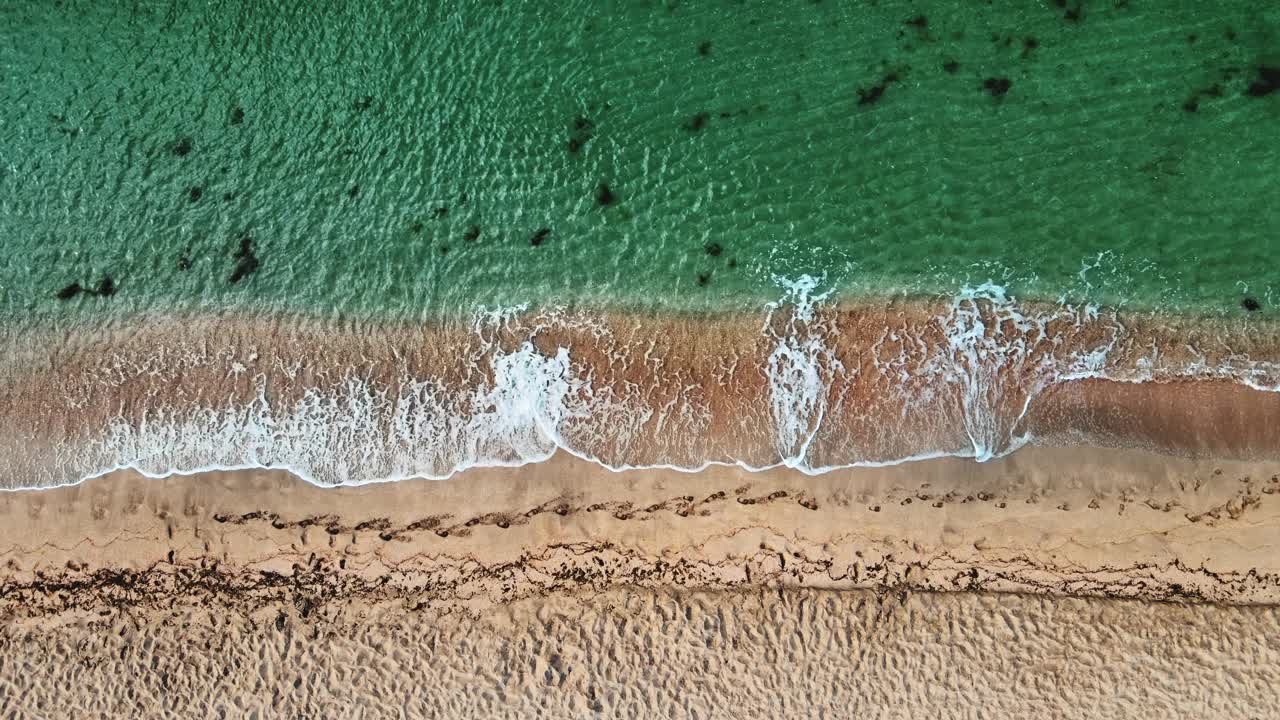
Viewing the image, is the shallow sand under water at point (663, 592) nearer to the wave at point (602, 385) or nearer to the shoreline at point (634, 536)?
the shoreline at point (634, 536)

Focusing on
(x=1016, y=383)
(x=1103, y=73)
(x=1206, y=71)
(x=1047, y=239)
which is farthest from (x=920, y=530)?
(x=1206, y=71)

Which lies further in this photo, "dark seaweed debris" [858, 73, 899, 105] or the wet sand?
"dark seaweed debris" [858, 73, 899, 105]

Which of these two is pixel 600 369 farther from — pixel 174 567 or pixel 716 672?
pixel 174 567

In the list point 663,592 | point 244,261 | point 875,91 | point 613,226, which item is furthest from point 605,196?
point 663,592

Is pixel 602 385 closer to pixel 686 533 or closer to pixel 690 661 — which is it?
pixel 686 533

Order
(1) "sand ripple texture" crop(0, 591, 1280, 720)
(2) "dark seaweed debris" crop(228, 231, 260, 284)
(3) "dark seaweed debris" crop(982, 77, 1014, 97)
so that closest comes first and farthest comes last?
1. (1) "sand ripple texture" crop(0, 591, 1280, 720)
2. (3) "dark seaweed debris" crop(982, 77, 1014, 97)
3. (2) "dark seaweed debris" crop(228, 231, 260, 284)

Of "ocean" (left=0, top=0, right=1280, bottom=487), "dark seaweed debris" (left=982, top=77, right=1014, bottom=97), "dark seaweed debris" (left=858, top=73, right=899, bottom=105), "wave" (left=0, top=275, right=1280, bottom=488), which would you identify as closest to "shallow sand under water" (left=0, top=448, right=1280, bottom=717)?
"wave" (left=0, top=275, right=1280, bottom=488)

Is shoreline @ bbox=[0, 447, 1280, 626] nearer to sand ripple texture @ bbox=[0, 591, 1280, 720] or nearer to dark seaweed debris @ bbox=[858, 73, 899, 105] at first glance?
sand ripple texture @ bbox=[0, 591, 1280, 720]

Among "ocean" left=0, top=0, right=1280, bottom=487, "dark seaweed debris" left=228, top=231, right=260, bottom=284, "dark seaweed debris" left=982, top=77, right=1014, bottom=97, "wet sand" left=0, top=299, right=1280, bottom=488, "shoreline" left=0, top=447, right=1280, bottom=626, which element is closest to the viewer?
"shoreline" left=0, top=447, right=1280, bottom=626
